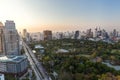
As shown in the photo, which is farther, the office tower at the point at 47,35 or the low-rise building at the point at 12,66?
the office tower at the point at 47,35

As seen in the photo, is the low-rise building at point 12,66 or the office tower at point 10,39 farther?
the office tower at point 10,39

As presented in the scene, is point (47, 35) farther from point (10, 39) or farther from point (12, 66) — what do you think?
point (12, 66)

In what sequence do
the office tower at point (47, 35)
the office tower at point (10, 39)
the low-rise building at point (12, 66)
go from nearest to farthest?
the low-rise building at point (12, 66) → the office tower at point (10, 39) → the office tower at point (47, 35)

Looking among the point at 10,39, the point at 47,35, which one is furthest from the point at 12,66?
the point at 47,35

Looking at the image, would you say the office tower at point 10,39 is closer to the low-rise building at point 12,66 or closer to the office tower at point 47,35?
the low-rise building at point 12,66

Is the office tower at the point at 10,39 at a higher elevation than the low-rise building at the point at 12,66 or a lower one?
higher

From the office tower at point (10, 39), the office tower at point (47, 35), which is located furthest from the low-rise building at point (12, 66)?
the office tower at point (47, 35)

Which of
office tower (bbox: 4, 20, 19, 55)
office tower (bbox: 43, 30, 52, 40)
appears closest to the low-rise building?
office tower (bbox: 4, 20, 19, 55)

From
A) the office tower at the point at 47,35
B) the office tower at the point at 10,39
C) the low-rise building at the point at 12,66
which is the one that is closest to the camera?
the low-rise building at the point at 12,66

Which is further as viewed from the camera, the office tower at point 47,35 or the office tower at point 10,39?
the office tower at point 47,35

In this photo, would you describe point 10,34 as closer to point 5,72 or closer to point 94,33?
point 5,72

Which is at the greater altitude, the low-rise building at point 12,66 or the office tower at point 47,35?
the office tower at point 47,35
